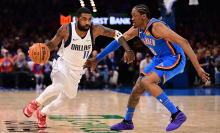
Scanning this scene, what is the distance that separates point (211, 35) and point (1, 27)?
11.6 metres

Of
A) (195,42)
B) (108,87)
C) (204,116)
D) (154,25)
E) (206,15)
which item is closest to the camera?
(154,25)

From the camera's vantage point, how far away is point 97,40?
19312mm

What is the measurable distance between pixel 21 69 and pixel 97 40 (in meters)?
6.34

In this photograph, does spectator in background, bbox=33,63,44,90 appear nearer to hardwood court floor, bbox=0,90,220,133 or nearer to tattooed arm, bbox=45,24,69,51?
hardwood court floor, bbox=0,90,220,133

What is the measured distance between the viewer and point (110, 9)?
1919cm

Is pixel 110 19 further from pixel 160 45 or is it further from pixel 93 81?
pixel 160 45

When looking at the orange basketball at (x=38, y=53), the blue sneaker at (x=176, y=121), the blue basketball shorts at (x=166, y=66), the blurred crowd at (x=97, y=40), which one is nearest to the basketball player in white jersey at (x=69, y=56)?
the orange basketball at (x=38, y=53)

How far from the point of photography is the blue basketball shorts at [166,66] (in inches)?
198

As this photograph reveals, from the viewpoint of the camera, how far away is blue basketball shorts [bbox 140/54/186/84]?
5.02 metres

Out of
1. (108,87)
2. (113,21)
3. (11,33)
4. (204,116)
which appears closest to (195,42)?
(113,21)

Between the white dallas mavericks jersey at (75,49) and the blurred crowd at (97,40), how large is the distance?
857 centimetres

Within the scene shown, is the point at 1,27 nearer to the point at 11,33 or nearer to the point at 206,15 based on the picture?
the point at 11,33

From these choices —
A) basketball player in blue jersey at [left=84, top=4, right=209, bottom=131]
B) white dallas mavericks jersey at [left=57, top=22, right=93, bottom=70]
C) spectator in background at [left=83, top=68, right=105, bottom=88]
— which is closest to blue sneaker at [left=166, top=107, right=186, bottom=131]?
basketball player in blue jersey at [left=84, top=4, right=209, bottom=131]

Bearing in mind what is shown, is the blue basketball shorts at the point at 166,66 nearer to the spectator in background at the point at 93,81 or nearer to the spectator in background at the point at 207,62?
the spectator in background at the point at 93,81
